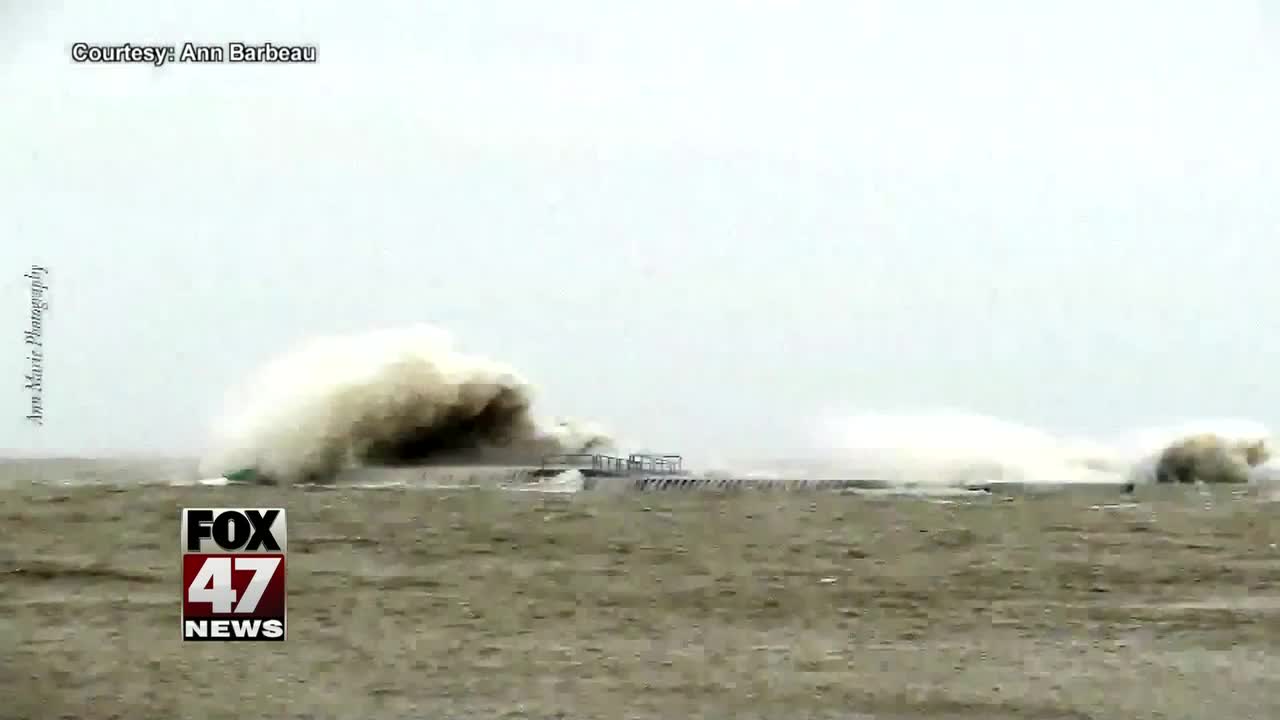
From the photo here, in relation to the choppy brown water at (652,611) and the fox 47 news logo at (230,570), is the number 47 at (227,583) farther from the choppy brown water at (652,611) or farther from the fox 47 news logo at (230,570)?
the choppy brown water at (652,611)

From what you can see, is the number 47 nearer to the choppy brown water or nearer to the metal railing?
the choppy brown water

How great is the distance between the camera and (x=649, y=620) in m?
5.05

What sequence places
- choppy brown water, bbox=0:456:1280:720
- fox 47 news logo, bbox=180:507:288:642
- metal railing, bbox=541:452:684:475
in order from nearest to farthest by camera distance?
1. fox 47 news logo, bbox=180:507:288:642
2. choppy brown water, bbox=0:456:1280:720
3. metal railing, bbox=541:452:684:475

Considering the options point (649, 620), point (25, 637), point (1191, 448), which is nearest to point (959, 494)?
point (1191, 448)

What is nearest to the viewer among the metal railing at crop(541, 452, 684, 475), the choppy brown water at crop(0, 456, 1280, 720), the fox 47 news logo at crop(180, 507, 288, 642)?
the fox 47 news logo at crop(180, 507, 288, 642)

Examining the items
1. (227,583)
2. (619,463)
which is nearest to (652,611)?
(619,463)

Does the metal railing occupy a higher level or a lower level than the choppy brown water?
higher

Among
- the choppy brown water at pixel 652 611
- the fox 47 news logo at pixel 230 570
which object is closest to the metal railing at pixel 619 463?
the choppy brown water at pixel 652 611

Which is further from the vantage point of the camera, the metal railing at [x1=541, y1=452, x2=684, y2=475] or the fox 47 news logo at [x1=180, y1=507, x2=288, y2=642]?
the metal railing at [x1=541, y1=452, x2=684, y2=475]

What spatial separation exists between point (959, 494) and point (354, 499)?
3.98 meters

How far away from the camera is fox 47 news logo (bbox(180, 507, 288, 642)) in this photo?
12.7 feet

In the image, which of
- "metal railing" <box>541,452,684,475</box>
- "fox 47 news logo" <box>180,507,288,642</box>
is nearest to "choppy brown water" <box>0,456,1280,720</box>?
"fox 47 news logo" <box>180,507,288,642</box>

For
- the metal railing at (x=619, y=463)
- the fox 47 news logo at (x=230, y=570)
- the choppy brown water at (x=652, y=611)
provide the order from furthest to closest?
the metal railing at (x=619, y=463) → the choppy brown water at (x=652, y=611) → the fox 47 news logo at (x=230, y=570)

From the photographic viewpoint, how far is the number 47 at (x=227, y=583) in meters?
3.88
